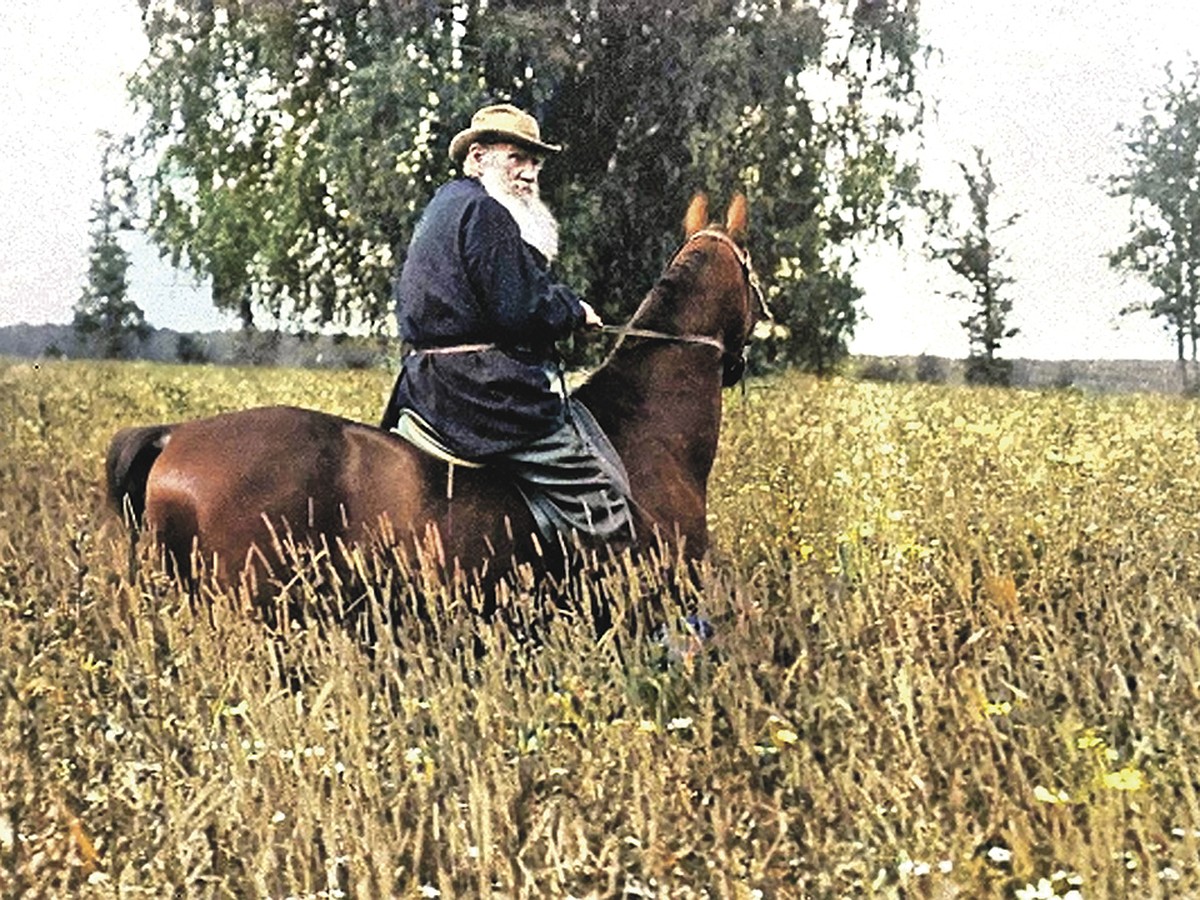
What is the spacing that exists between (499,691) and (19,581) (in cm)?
198

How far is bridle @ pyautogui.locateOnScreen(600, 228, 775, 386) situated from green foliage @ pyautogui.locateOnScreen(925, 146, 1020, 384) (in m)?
0.79

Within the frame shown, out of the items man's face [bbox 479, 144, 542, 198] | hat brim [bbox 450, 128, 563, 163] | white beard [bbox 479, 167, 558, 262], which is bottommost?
white beard [bbox 479, 167, 558, 262]

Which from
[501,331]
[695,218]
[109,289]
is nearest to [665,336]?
[695,218]

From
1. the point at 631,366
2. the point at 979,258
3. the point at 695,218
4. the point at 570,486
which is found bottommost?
the point at 570,486

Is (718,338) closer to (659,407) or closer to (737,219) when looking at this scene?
(659,407)

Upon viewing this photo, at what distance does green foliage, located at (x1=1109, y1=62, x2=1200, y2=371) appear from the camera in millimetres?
5805

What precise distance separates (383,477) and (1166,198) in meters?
3.73

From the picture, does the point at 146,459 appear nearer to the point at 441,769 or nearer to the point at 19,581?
the point at 19,581

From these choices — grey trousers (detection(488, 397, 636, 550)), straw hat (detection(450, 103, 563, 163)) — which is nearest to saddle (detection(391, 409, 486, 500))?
grey trousers (detection(488, 397, 636, 550))

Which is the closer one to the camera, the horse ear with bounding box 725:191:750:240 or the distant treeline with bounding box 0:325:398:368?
the horse ear with bounding box 725:191:750:240

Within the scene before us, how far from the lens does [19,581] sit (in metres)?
4.93

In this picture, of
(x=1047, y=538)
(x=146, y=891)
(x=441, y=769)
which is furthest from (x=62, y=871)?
(x=1047, y=538)

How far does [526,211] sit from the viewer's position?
513 cm

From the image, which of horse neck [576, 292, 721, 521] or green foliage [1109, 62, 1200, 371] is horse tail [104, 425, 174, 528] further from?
green foliage [1109, 62, 1200, 371]
